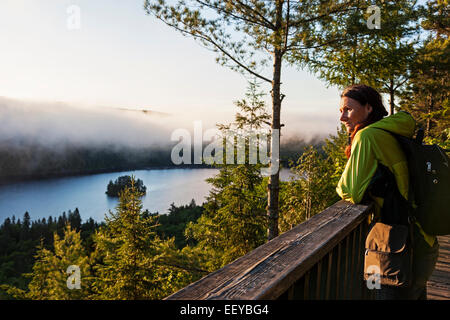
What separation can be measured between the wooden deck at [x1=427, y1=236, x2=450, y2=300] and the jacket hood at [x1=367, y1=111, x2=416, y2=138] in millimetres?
2220

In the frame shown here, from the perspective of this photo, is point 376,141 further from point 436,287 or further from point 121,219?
point 121,219

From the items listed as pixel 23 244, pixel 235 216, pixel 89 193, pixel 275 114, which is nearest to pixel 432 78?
pixel 235 216

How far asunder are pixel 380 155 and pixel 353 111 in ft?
1.37

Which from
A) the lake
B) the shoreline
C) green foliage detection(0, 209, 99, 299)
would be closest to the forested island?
green foliage detection(0, 209, 99, 299)

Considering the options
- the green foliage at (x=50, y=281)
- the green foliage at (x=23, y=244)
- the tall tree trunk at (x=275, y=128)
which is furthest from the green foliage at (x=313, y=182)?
the green foliage at (x=23, y=244)

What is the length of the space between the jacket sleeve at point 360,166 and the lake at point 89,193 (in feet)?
316

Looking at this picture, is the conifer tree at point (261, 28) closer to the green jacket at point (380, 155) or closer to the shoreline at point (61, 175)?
the green jacket at point (380, 155)

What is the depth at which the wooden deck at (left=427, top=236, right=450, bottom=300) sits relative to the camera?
10.6ft

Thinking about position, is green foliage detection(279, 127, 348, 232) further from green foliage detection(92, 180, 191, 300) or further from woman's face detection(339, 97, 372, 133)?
woman's face detection(339, 97, 372, 133)

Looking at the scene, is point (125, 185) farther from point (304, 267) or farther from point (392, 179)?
point (304, 267)

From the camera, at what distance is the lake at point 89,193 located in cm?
11208

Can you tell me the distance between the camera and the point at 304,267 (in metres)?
1.31

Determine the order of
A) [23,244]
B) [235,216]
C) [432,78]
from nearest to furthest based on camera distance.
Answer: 1. [235,216]
2. [432,78]
3. [23,244]
